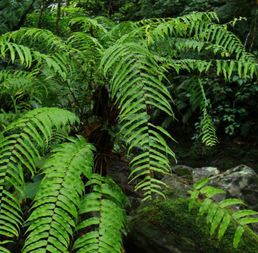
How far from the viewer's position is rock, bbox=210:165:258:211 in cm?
366

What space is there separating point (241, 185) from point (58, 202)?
255 centimetres

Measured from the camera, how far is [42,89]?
2.56 metres

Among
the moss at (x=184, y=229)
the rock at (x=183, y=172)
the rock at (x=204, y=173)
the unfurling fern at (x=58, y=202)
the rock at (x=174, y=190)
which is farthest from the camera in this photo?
the rock at (x=204, y=173)

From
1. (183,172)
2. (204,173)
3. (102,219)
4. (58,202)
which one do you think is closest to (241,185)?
(183,172)

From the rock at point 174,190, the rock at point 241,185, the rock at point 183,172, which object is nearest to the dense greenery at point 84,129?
the rock at point 174,190

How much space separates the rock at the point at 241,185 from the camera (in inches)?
144

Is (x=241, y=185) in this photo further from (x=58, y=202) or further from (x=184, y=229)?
(x=58, y=202)

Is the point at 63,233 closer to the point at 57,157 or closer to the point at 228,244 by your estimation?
the point at 57,157

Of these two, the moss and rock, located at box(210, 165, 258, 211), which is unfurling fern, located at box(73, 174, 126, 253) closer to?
the moss

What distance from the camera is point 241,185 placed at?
3811 mm

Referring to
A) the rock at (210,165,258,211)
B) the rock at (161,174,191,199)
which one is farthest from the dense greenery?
the rock at (210,165,258,211)

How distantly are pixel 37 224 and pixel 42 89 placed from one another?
1.16 meters

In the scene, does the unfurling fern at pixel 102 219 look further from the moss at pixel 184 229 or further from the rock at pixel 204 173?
the rock at pixel 204 173

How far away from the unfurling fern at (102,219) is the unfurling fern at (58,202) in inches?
2.7
